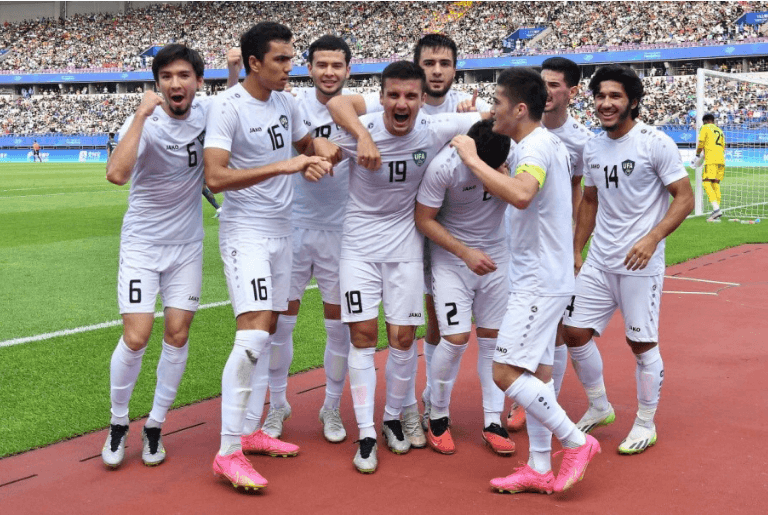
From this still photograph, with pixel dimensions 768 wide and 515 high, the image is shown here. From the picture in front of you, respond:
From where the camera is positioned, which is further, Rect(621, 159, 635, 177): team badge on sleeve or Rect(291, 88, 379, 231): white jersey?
Rect(291, 88, 379, 231): white jersey

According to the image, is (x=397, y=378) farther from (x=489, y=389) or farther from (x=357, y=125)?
(x=357, y=125)

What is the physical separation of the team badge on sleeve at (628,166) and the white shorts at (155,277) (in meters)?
2.74

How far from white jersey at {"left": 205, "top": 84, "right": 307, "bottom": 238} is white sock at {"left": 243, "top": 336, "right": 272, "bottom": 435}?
760 mm

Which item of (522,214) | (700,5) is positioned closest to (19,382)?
(522,214)

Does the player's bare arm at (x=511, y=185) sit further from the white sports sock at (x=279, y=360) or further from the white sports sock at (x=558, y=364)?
the white sports sock at (x=279, y=360)

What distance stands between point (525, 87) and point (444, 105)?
142cm

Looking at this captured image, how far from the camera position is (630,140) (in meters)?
5.06

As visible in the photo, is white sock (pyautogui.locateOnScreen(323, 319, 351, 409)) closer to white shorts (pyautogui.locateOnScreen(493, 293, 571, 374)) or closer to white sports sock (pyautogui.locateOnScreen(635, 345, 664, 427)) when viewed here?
white shorts (pyautogui.locateOnScreen(493, 293, 571, 374))

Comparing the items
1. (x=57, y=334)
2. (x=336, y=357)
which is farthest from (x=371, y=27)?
(x=336, y=357)

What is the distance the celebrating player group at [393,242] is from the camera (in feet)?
14.7

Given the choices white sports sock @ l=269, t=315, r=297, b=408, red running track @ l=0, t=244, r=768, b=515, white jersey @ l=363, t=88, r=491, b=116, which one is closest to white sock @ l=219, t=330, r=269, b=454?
red running track @ l=0, t=244, r=768, b=515

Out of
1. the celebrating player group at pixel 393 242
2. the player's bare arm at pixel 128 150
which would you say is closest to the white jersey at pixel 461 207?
the celebrating player group at pixel 393 242

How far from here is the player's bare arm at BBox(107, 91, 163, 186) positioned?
455 centimetres

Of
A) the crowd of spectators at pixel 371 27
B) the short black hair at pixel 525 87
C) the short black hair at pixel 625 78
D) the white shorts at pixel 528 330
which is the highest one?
the crowd of spectators at pixel 371 27
